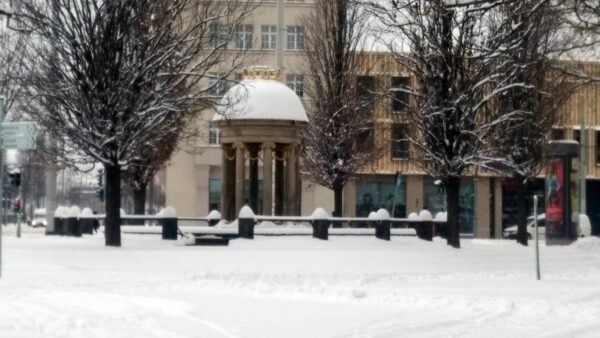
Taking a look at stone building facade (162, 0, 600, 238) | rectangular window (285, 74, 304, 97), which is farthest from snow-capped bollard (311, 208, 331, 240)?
stone building facade (162, 0, 600, 238)

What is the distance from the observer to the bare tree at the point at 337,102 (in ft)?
139

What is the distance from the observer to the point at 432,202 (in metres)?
63.5

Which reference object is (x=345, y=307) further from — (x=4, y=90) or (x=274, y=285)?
(x=4, y=90)

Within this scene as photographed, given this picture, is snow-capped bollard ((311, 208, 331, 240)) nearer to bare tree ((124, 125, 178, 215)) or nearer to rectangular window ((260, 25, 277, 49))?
bare tree ((124, 125, 178, 215))

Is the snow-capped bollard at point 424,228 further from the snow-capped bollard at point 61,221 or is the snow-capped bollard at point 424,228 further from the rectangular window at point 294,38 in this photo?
the rectangular window at point 294,38

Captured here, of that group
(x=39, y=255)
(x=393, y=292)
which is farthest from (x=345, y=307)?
(x=39, y=255)

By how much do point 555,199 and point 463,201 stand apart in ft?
88.4

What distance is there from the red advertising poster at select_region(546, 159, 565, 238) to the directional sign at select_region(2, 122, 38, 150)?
894 inches

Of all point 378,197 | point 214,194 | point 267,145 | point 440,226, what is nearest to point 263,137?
point 267,145

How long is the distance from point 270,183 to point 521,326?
2133 centimetres

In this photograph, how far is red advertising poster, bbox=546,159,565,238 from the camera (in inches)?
1441

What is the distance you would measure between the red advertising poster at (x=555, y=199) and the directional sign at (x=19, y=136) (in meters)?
22.7

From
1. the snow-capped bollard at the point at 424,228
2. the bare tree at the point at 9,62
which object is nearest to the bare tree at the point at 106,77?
the bare tree at the point at 9,62

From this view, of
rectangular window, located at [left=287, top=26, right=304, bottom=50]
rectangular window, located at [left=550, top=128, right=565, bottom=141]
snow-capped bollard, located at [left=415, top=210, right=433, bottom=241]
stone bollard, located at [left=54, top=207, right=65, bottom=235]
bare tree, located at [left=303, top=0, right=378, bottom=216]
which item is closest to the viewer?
snow-capped bollard, located at [left=415, top=210, right=433, bottom=241]
